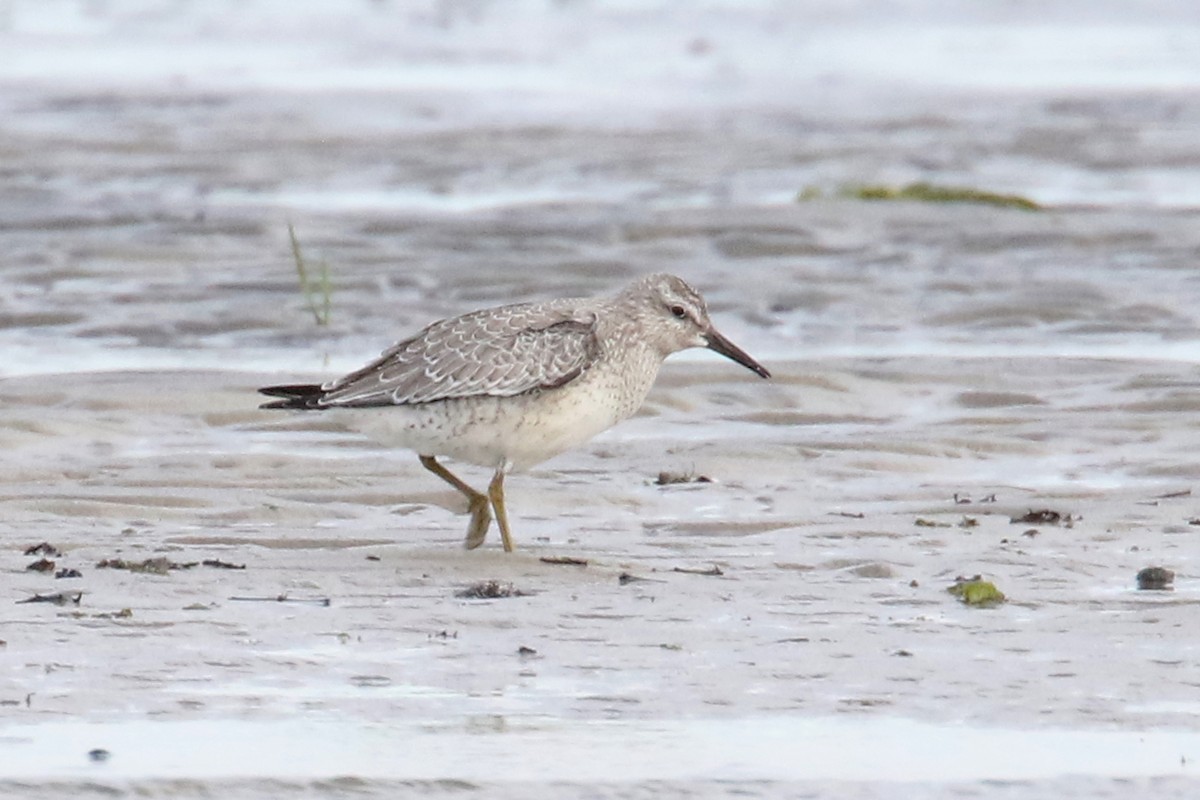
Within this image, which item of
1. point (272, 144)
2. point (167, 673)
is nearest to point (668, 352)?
point (167, 673)

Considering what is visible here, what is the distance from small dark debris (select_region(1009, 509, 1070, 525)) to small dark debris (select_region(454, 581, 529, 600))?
205cm

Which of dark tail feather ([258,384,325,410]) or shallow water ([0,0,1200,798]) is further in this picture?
dark tail feather ([258,384,325,410])

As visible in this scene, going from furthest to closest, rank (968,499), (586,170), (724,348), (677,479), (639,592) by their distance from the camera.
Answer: (586,170) → (677,479) → (724,348) → (968,499) → (639,592)

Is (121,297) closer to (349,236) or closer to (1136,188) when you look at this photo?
(349,236)

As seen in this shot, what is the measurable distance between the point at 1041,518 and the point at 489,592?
7.29 feet

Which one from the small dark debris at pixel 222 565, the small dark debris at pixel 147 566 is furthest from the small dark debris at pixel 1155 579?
the small dark debris at pixel 147 566

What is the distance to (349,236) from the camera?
1534 cm

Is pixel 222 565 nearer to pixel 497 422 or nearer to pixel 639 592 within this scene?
pixel 497 422

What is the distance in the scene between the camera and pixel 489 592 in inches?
289

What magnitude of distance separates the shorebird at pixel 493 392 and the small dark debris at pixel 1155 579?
202cm

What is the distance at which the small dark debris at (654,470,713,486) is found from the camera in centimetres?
928

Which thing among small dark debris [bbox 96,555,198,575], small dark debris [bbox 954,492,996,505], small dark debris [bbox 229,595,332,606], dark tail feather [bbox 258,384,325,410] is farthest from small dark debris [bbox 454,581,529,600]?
small dark debris [bbox 954,492,996,505]

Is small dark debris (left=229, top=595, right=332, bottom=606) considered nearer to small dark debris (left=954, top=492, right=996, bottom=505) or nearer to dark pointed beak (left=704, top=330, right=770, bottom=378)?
dark pointed beak (left=704, top=330, right=770, bottom=378)

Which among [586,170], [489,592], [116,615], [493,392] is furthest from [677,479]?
[586,170]
